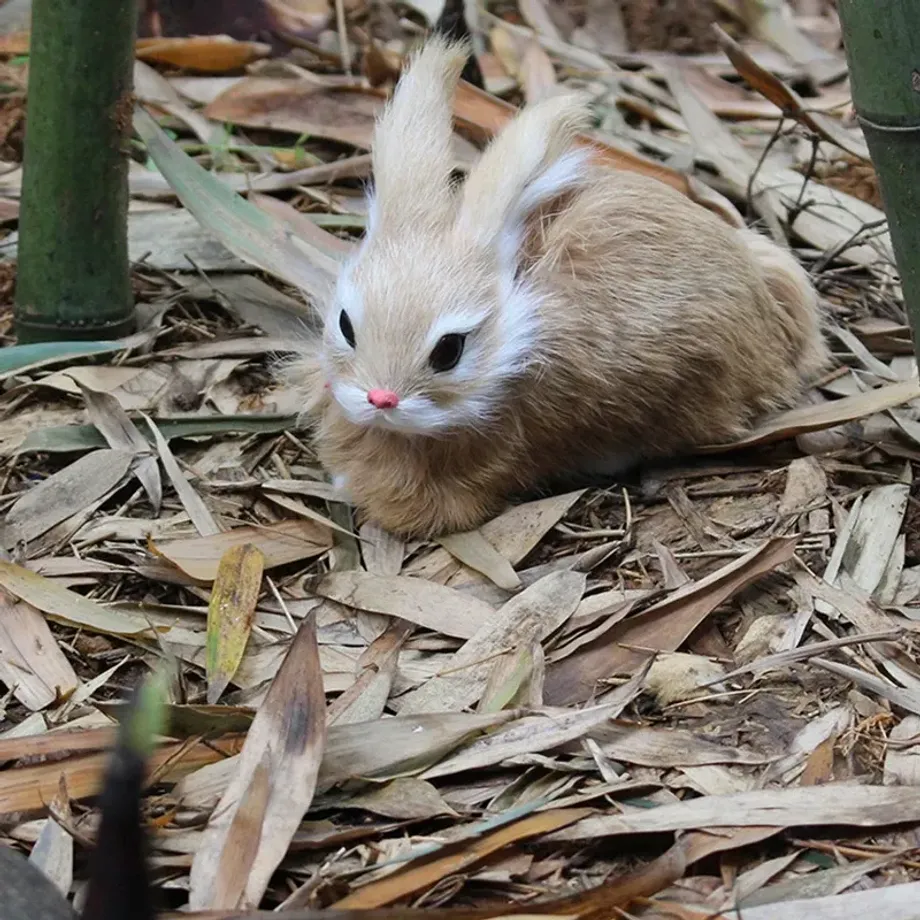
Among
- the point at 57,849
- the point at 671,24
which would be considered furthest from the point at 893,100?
the point at 671,24

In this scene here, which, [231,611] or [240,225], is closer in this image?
[231,611]

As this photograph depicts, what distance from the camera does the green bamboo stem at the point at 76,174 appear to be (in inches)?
99.3

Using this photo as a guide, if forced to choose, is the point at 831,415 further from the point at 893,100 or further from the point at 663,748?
the point at 663,748

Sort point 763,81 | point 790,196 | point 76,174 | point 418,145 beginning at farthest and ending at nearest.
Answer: point 790,196 < point 763,81 < point 76,174 < point 418,145

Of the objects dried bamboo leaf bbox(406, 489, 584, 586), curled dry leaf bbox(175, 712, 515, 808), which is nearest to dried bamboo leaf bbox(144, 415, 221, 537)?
dried bamboo leaf bbox(406, 489, 584, 586)

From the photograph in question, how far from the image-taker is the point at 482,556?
2.23 meters

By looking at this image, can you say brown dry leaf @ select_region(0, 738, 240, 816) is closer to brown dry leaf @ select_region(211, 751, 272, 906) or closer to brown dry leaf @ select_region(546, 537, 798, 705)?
brown dry leaf @ select_region(211, 751, 272, 906)

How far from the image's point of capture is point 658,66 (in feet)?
14.7

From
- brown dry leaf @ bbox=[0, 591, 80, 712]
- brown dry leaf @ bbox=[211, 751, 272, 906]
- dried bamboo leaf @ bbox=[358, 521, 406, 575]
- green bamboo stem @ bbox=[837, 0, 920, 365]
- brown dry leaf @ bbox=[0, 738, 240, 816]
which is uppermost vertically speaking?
green bamboo stem @ bbox=[837, 0, 920, 365]

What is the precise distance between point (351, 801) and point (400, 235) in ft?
3.36

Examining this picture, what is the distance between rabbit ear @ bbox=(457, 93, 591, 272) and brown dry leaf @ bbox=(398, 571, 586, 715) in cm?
59

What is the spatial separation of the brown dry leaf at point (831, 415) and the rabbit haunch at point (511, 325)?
53mm

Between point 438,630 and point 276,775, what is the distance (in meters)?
0.52

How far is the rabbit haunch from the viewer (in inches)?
83.0
